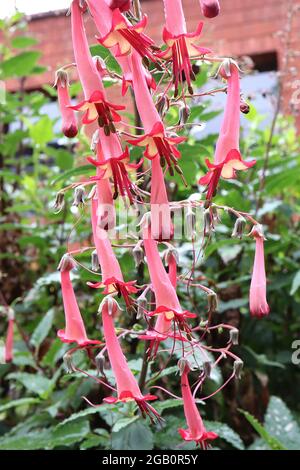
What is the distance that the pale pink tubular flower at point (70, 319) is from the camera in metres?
0.91

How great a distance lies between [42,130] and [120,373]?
161 centimetres

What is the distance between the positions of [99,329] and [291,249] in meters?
0.72

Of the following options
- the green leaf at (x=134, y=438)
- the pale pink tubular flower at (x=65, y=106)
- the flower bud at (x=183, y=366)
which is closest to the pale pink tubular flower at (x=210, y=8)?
the pale pink tubular flower at (x=65, y=106)

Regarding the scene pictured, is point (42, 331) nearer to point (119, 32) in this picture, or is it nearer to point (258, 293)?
point (258, 293)

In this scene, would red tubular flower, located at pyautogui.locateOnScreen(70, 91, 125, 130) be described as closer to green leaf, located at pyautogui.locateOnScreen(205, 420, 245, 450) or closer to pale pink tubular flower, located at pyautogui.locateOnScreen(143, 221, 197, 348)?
pale pink tubular flower, located at pyautogui.locateOnScreen(143, 221, 197, 348)

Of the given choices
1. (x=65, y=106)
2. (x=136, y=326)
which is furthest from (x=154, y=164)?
(x=136, y=326)

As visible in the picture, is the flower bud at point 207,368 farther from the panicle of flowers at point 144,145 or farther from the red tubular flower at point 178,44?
the red tubular flower at point 178,44

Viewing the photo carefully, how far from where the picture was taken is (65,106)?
0.82 metres

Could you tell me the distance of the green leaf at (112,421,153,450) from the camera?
1229mm

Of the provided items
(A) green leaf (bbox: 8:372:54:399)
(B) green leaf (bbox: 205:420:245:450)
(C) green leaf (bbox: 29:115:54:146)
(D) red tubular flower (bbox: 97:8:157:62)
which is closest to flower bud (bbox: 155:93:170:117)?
(D) red tubular flower (bbox: 97:8:157:62)
